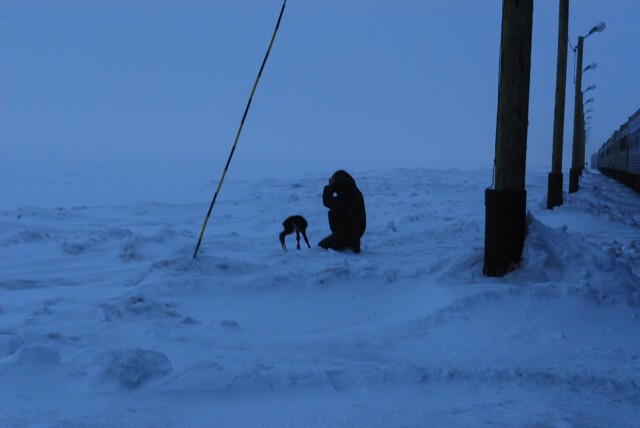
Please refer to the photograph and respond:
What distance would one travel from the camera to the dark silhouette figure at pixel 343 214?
9.25 metres

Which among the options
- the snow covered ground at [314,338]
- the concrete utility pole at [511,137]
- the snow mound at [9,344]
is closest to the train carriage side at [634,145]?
the snow covered ground at [314,338]

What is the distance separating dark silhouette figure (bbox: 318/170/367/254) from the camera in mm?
9250

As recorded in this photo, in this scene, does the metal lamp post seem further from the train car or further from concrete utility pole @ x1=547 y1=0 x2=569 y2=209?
concrete utility pole @ x1=547 y1=0 x2=569 y2=209

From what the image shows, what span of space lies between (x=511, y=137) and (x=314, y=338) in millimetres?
2942

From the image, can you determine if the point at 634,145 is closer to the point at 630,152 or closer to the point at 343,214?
the point at 630,152

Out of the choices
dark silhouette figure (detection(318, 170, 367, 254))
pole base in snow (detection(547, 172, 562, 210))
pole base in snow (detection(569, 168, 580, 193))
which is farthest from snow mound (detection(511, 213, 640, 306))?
pole base in snow (detection(569, 168, 580, 193))

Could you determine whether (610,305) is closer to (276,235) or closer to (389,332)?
(389,332)

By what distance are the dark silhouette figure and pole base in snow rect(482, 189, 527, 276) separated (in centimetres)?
302

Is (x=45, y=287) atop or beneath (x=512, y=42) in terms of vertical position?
beneath

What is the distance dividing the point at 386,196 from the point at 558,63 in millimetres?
7174

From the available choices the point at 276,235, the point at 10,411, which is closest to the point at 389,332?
the point at 10,411

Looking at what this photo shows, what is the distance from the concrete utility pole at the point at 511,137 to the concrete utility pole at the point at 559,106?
36.5 feet

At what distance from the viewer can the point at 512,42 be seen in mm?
6387

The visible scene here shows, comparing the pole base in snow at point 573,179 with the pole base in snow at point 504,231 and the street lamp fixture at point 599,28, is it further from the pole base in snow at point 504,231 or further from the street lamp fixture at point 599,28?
the pole base in snow at point 504,231
